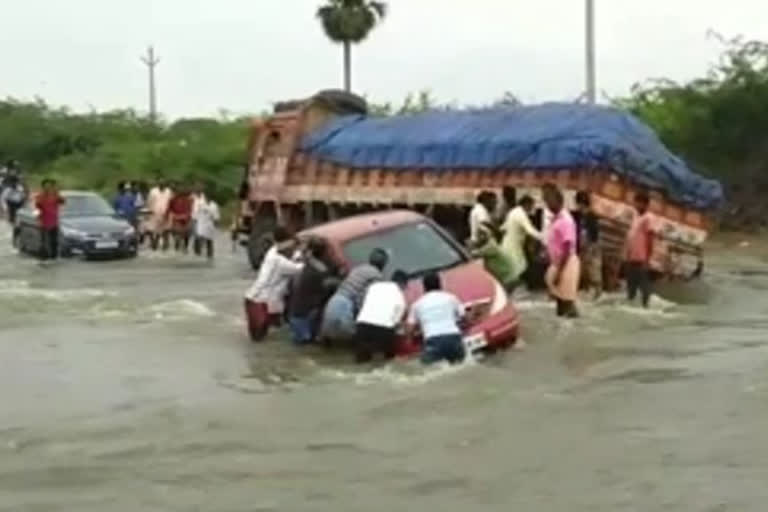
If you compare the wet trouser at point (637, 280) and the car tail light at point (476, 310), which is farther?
the wet trouser at point (637, 280)

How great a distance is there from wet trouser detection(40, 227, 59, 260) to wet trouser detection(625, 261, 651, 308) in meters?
14.9

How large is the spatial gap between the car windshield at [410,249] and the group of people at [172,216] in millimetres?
15483

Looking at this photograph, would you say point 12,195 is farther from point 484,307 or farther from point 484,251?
point 484,307

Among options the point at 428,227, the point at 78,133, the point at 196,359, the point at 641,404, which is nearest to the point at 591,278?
the point at 428,227

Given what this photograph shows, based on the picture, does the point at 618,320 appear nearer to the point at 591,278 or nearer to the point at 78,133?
the point at 591,278

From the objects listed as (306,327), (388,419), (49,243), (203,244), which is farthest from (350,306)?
(203,244)

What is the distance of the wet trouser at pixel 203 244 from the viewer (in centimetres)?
3382

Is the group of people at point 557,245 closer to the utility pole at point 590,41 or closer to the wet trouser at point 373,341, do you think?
the wet trouser at point 373,341

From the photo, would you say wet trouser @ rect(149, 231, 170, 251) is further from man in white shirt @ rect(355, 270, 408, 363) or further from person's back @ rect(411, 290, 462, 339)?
person's back @ rect(411, 290, 462, 339)

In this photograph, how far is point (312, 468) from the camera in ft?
37.4

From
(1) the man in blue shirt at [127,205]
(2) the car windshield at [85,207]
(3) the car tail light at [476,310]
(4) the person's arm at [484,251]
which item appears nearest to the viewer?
(3) the car tail light at [476,310]

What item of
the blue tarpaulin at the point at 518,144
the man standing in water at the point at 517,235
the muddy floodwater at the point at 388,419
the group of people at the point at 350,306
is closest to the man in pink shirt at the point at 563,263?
the muddy floodwater at the point at 388,419

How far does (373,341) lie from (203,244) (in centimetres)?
1887

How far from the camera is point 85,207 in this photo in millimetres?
34844
